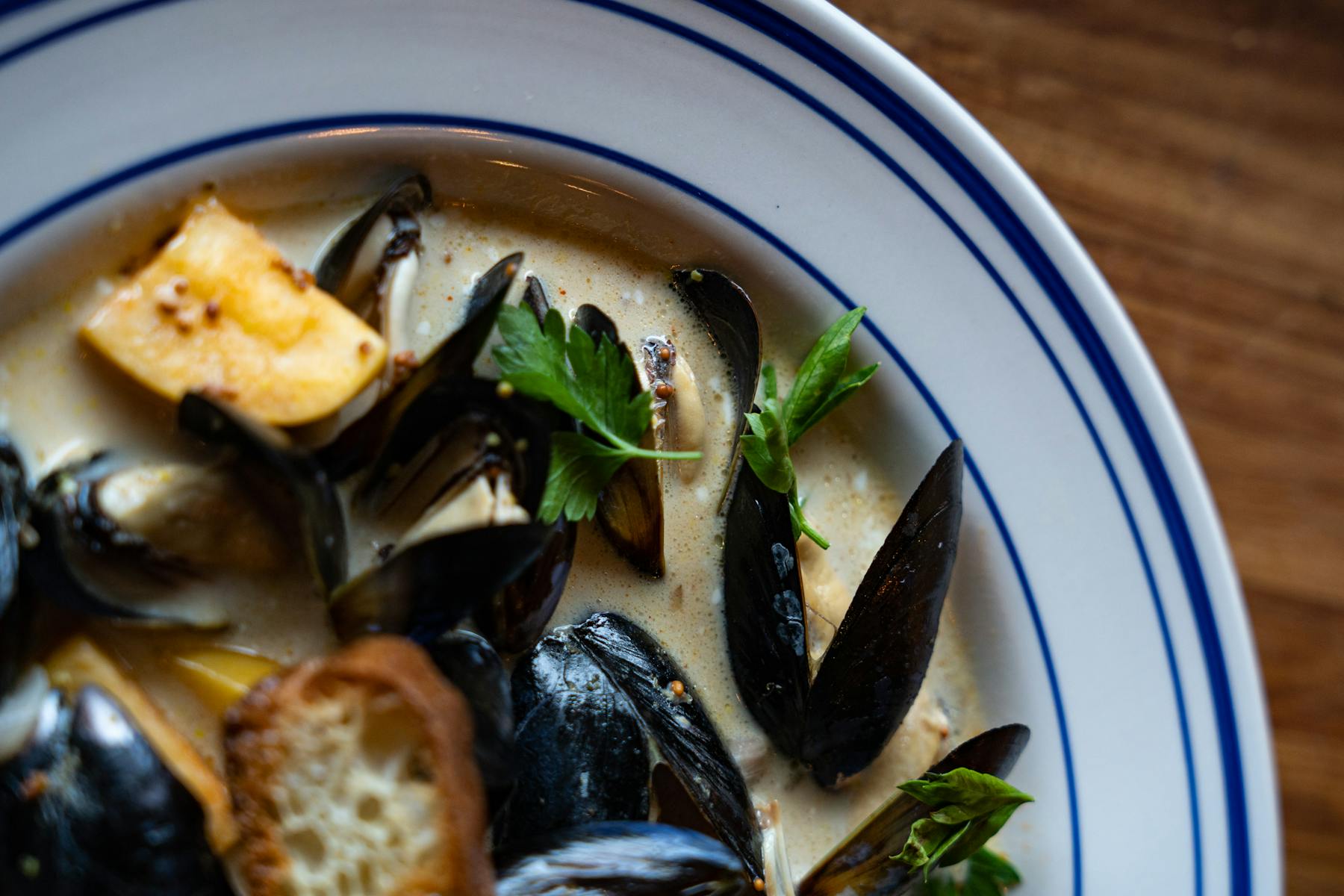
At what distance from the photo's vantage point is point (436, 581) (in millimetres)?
1447

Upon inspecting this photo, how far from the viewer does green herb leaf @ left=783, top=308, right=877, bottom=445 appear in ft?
5.58

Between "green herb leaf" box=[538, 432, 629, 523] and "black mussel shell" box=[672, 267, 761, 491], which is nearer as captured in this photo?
"green herb leaf" box=[538, 432, 629, 523]

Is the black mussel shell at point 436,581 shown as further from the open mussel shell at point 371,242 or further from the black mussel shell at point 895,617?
the black mussel shell at point 895,617

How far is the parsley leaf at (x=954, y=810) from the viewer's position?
5.35 ft

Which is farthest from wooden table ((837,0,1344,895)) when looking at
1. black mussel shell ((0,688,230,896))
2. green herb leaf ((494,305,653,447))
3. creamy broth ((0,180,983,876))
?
black mussel shell ((0,688,230,896))

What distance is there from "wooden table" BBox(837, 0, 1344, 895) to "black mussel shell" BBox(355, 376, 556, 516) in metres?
1.22

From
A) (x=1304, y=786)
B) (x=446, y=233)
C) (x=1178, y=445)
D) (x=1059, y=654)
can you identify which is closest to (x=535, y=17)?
(x=446, y=233)

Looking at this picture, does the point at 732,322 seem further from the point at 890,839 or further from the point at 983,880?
the point at 983,880

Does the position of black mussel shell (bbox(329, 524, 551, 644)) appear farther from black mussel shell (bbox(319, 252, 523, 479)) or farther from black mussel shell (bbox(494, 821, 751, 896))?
black mussel shell (bbox(494, 821, 751, 896))

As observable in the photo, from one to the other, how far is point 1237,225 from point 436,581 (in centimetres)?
197

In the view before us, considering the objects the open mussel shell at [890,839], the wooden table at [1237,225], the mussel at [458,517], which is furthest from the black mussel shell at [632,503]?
the wooden table at [1237,225]

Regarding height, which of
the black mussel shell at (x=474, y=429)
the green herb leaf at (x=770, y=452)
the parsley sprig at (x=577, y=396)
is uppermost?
the green herb leaf at (x=770, y=452)

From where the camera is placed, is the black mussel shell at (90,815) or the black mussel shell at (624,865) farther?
the black mussel shell at (624,865)

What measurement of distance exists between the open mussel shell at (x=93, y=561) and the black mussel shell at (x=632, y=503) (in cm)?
67
